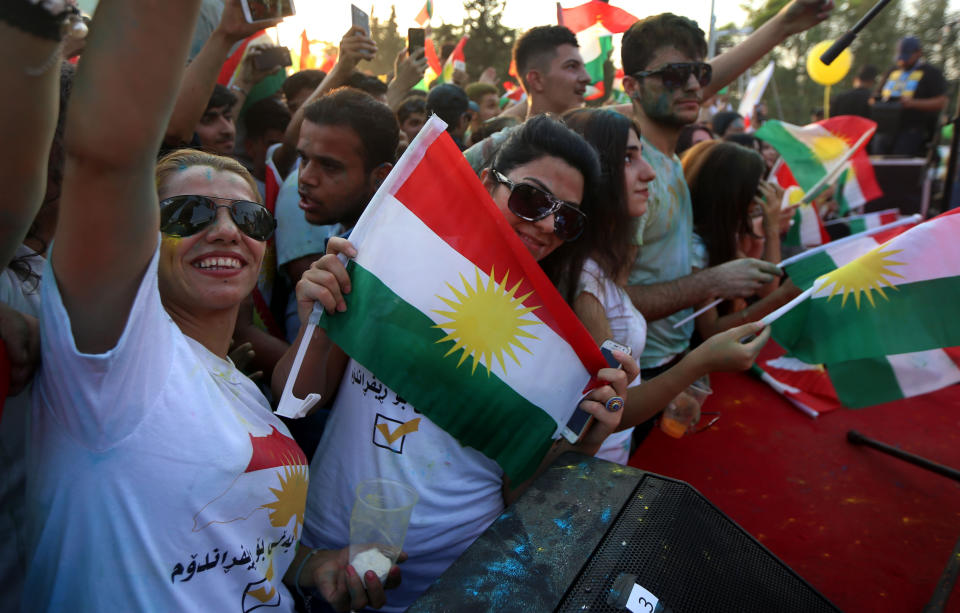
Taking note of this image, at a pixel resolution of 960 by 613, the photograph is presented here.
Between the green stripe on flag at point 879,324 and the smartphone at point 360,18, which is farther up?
the smartphone at point 360,18

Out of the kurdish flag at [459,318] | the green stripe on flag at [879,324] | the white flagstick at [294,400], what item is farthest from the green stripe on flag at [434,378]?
the green stripe on flag at [879,324]

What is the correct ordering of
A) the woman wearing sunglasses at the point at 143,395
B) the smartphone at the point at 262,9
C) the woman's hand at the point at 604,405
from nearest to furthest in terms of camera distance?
the woman wearing sunglasses at the point at 143,395 < the woman's hand at the point at 604,405 < the smartphone at the point at 262,9

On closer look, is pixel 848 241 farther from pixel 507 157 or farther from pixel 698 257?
pixel 507 157

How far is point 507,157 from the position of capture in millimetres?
1844

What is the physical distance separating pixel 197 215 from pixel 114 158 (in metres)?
0.54

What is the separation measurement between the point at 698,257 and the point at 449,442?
7.70 ft

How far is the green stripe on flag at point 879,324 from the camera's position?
204 cm

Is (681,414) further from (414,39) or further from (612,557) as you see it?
(414,39)

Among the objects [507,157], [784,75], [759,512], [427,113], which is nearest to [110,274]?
[507,157]

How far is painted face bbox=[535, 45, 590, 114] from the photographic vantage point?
4.13 metres

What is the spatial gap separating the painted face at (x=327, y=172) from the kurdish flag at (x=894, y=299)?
1721mm

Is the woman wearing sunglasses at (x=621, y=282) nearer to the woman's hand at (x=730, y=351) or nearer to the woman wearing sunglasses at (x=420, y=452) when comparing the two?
the woman's hand at (x=730, y=351)

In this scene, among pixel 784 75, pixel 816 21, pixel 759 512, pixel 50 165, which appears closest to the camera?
pixel 50 165

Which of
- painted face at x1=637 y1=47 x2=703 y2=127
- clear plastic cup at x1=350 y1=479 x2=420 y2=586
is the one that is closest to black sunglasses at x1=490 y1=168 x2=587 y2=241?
clear plastic cup at x1=350 y1=479 x2=420 y2=586
